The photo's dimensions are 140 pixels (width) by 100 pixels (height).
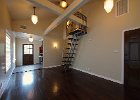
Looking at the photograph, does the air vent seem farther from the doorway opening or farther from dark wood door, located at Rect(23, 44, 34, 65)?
dark wood door, located at Rect(23, 44, 34, 65)

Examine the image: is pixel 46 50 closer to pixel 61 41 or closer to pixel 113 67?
pixel 61 41

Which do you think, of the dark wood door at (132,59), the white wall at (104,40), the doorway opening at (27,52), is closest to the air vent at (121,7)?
the white wall at (104,40)

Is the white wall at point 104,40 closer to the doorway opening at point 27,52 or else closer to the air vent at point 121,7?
the air vent at point 121,7

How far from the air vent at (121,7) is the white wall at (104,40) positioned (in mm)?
154

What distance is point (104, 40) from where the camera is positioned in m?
5.52

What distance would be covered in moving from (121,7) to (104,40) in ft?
5.21

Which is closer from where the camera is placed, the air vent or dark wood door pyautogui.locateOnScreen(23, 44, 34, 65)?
the air vent

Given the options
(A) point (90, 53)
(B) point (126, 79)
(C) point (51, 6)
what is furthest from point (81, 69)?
(C) point (51, 6)

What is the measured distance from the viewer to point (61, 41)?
9.80 meters

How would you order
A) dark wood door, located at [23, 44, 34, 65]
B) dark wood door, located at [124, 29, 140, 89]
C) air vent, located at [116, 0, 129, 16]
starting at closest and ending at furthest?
dark wood door, located at [124, 29, 140, 89] → air vent, located at [116, 0, 129, 16] → dark wood door, located at [23, 44, 34, 65]

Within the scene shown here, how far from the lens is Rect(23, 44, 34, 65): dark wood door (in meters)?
11.8

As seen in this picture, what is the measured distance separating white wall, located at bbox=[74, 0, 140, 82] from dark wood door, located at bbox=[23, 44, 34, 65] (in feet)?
21.9

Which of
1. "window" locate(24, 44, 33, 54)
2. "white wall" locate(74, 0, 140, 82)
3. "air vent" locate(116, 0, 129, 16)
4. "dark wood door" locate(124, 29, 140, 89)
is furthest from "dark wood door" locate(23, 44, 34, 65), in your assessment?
"dark wood door" locate(124, 29, 140, 89)

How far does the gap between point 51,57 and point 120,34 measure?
5.93 meters
